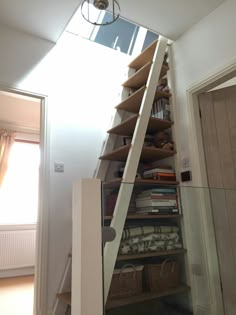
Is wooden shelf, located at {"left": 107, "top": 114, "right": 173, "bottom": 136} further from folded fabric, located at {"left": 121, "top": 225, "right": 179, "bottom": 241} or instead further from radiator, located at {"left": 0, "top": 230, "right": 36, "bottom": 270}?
radiator, located at {"left": 0, "top": 230, "right": 36, "bottom": 270}

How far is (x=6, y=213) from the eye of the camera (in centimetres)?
443

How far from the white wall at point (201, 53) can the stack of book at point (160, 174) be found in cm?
21

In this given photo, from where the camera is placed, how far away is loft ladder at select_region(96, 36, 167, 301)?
4.64 ft

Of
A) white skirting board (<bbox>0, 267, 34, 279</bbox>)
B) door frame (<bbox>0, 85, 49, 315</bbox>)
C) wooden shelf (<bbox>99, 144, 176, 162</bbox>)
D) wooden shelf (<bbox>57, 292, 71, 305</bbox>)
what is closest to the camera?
wooden shelf (<bbox>57, 292, 71, 305</bbox>)

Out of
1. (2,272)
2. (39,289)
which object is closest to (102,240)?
(39,289)

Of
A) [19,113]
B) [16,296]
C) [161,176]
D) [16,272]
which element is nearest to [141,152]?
[161,176]

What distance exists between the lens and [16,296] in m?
3.10

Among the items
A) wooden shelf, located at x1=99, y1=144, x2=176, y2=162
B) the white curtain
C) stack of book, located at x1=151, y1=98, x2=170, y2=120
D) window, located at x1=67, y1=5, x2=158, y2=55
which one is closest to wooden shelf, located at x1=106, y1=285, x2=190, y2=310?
wooden shelf, located at x1=99, y1=144, x2=176, y2=162

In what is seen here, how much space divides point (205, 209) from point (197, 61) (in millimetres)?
1504

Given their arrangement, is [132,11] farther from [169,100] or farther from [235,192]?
[235,192]

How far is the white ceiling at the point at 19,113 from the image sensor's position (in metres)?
4.12

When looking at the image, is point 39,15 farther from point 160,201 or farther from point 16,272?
point 16,272

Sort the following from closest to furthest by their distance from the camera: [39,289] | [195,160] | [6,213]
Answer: [39,289]
[195,160]
[6,213]

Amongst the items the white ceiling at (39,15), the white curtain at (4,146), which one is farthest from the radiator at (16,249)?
the white ceiling at (39,15)
